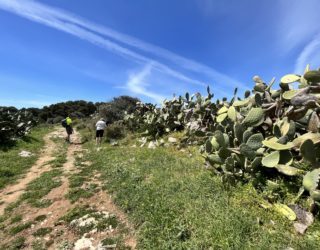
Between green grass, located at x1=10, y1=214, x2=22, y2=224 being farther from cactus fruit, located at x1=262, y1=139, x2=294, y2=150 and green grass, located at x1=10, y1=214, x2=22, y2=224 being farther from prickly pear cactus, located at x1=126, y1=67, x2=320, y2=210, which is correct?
cactus fruit, located at x1=262, y1=139, x2=294, y2=150

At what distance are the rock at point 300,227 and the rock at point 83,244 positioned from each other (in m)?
3.37

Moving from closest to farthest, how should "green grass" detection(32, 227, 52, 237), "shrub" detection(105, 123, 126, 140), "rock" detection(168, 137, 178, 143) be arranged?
1. "green grass" detection(32, 227, 52, 237)
2. "rock" detection(168, 137, 178, 143)
3. "shrub" detection(105, 123, 126, 140)

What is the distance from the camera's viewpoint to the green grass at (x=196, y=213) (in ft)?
13.7

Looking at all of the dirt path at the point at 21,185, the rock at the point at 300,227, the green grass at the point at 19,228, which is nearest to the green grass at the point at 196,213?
the rock at the point at 300,227

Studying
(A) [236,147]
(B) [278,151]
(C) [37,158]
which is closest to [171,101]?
(C) [37,158]

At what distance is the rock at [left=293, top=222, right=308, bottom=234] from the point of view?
423cm

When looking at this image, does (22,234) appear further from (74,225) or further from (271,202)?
(271,202)

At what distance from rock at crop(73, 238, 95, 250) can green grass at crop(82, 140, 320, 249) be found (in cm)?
89

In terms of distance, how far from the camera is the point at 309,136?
15.0 ft

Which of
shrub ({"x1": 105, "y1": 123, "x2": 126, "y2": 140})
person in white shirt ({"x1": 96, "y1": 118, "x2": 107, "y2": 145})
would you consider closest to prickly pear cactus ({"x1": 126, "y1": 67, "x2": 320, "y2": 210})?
person in white shirt ({"x1": 96, "y1": 118, "x2": 107, "y2": 145})

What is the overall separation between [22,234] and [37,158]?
8.16 m

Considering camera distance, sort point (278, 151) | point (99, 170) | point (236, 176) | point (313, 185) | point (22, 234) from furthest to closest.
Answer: point (99, 170)
point (236, 176)
point (22, 234)
point (278, 151)
point (313, 185)

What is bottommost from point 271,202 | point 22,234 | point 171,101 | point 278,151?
point 22,234

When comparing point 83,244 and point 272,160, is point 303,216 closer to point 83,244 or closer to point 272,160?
point 272,160
